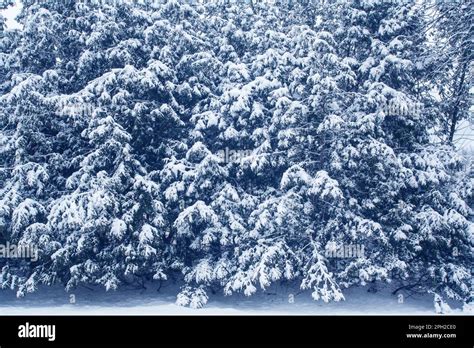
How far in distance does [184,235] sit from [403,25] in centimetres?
970

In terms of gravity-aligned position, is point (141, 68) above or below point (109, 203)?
above

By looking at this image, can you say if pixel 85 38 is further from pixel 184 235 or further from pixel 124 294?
pixel 124 294

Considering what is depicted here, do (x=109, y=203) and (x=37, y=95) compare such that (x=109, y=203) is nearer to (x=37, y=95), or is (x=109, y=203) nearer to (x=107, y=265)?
(x=107, y=265)

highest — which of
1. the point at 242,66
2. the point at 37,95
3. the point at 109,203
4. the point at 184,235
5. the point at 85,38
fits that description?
the point at 85,38

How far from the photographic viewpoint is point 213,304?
46.1ft

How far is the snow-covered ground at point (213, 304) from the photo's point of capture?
13320 mm

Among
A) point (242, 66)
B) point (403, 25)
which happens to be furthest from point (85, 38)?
point (403, 25)

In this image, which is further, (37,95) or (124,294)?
(124,294)

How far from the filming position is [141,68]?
1511 cm

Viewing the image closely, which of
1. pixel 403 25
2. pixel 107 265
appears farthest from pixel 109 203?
pixel 403 25

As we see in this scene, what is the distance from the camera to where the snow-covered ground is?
43.7 ft
